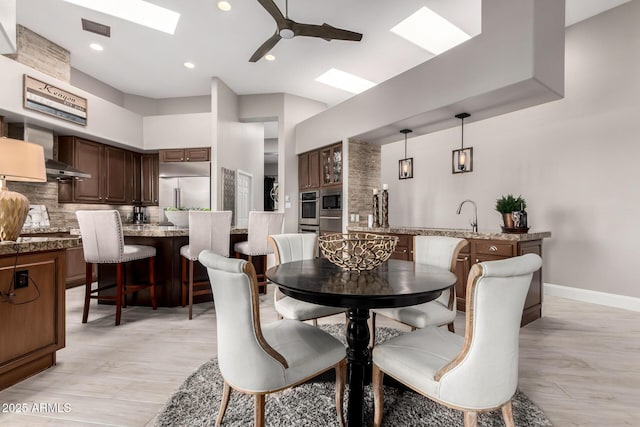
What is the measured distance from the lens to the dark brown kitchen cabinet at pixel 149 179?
6020mm

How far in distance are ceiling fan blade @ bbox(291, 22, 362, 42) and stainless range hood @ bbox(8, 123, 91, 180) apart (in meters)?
3.67

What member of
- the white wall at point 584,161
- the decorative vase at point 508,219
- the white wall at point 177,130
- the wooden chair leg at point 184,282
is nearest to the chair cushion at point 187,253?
the wooden chair leg at point 184,282

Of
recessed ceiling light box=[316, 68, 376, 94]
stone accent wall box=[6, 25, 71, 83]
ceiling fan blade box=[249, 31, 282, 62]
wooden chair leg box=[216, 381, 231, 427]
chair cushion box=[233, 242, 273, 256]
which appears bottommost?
wooden chair leg box=[216, 381, 231, 427]

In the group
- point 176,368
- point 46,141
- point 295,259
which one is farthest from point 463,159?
point 46,141

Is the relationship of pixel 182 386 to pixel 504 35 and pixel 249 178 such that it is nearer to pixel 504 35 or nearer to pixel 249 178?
pixel 504 35

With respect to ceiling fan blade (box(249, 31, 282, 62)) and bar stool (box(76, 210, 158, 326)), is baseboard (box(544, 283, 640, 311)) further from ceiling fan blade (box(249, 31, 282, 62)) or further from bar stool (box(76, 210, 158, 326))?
bar stool (box(76, 210, 158, 326))

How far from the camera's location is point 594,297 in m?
3.74

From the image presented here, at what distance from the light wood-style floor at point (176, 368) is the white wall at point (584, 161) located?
2.59 feet

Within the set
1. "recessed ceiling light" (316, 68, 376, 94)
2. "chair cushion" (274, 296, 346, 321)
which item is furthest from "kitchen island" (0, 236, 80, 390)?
"recessed ceiling light" (316, 68, 376, 94)

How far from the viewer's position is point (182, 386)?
1862 millimetres

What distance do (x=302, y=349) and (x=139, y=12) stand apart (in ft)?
14.6

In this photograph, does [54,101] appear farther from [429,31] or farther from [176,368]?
[429,31]

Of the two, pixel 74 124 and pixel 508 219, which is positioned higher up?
pixel 74 124

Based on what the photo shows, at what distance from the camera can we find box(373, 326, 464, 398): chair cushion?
125cm
